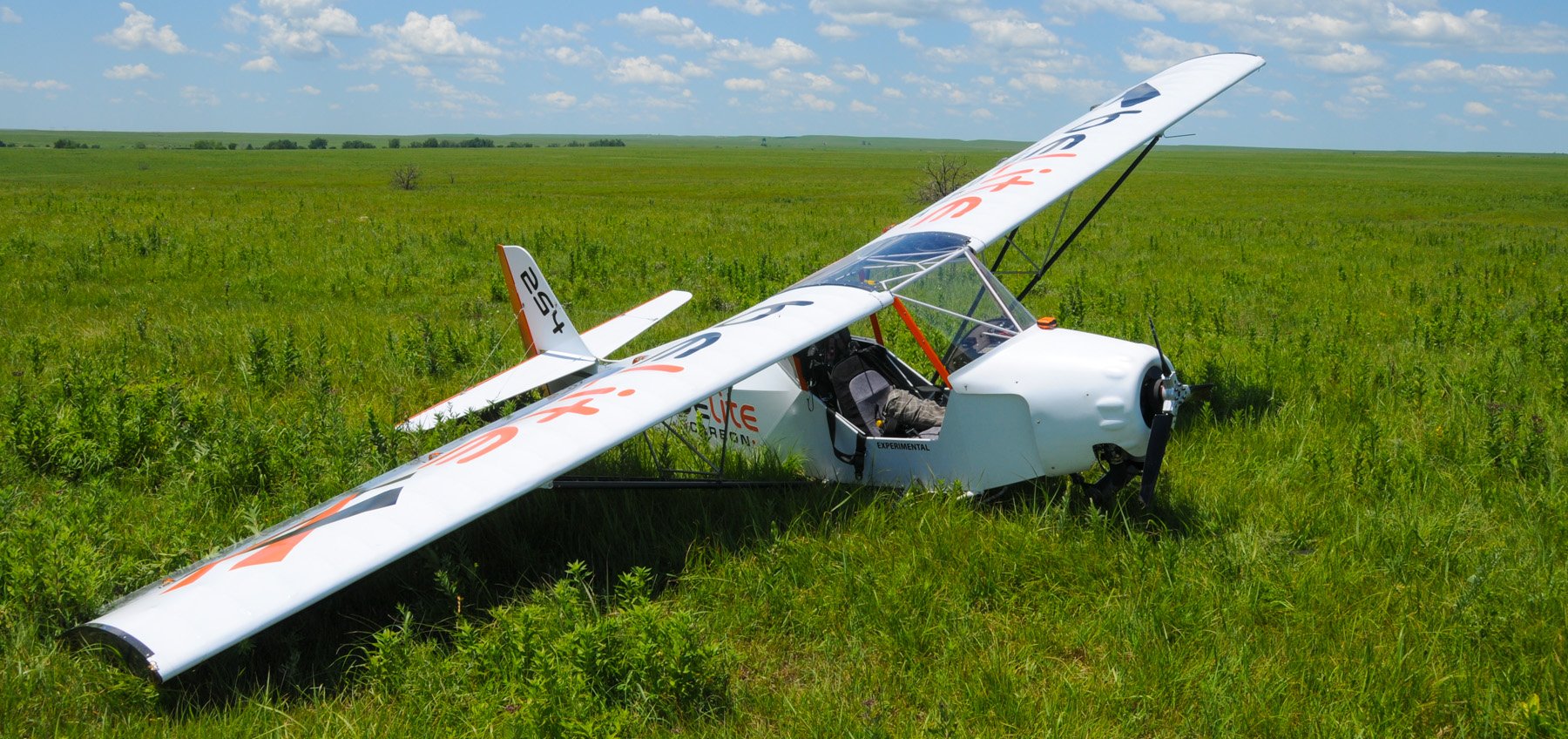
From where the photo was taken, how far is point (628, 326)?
28.1 feet

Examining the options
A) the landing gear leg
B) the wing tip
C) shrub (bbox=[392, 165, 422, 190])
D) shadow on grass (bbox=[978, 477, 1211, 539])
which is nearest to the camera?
the wing tip

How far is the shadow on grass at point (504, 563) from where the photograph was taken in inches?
165

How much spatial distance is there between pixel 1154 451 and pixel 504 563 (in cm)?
347

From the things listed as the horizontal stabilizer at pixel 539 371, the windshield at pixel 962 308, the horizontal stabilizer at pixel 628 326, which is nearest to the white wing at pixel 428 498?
the windshield at pixel 962 308

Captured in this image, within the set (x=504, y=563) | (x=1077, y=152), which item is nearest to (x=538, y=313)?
(x=504, y=563)

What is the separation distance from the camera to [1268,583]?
4621mm

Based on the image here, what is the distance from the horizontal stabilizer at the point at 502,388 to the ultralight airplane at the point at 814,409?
0.02 metres

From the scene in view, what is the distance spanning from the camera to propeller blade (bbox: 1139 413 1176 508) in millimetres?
4797

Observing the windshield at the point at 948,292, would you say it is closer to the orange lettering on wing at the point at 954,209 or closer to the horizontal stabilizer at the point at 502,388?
the orange lettering on wing at the point at 954,209

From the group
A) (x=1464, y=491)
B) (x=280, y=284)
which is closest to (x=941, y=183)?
(x=280, y=284)

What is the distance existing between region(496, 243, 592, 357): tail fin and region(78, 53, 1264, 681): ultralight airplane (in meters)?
0.02

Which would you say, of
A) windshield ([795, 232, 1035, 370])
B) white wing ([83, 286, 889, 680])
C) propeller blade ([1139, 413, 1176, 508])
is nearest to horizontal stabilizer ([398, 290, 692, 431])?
white wing ([83, 286, 889, 680])

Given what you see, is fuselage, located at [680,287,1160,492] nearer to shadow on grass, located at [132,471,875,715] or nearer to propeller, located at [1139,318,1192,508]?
propeller, located at [1139,318,1192,508]

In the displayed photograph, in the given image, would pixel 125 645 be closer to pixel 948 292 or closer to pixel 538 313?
pixel 948 292
